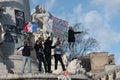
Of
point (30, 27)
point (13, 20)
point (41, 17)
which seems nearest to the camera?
point (30, 27)

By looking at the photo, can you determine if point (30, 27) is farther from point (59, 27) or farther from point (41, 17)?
point (59, 27)

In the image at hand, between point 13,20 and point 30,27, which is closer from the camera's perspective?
point 30,27

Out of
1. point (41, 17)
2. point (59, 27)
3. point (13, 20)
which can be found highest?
point (41, 17)

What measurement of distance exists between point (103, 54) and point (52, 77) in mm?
64689

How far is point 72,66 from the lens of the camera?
2169 centimetres

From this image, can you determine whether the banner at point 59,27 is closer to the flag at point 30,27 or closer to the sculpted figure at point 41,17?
the sculpted figure at point 41,17

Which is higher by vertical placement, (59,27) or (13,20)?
(13,20)

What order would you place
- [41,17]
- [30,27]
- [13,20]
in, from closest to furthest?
[30,27], [13,20], [41,17]

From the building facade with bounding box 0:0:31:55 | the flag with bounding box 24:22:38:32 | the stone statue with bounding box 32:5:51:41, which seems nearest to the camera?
the building facade with bounding box 0:0:31:55

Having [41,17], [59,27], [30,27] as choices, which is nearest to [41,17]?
[41,17]

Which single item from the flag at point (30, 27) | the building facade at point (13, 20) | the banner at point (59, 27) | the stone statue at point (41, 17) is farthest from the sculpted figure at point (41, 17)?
the flag at point (30, 27)

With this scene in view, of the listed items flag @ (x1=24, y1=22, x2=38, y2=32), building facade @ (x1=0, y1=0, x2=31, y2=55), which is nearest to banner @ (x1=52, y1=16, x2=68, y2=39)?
building facade @ (x1=0, y1=0, x2=31, y2=55)

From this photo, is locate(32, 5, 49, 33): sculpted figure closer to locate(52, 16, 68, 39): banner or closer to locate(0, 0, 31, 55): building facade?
locate(52, 16, 68, 39): banner

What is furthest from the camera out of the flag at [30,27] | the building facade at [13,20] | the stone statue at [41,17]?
the stone statue at [41,17]
